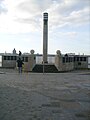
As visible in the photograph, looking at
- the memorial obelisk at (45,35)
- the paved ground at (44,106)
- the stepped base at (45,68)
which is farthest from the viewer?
the memorial obelisk at (45,35)

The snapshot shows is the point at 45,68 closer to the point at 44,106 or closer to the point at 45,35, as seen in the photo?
the point at 45,35

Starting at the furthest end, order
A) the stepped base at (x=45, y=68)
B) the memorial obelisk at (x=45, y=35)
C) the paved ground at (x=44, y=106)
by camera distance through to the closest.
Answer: the memorial obelisk at (x=45, y=35)
the stepped base at (x=45, y=68)
the paved ground at (x=44, y=106)

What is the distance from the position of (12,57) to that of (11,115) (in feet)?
90.2

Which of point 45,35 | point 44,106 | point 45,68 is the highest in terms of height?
point 45,35

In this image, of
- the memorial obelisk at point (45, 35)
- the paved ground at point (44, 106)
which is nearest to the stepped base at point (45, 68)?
the memorial obelisk at point (45, 35)

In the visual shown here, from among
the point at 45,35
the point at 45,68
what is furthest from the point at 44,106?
the point at 45,35

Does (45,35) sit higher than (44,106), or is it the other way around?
(45,35)

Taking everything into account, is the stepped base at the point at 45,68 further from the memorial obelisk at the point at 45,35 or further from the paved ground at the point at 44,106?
the paved ground at the point at 44,106

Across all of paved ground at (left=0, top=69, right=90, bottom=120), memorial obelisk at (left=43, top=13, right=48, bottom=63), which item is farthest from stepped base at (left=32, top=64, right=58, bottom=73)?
paved ground at (left=0, top=69, right=90, bottom=120)

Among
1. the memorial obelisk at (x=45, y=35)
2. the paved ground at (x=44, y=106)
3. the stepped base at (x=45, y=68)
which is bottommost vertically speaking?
the paved ground at (x=44, y=106)

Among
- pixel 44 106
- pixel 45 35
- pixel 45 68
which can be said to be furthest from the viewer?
pixel 45 35

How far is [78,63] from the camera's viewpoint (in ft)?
119

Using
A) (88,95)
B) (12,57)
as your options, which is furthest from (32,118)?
(12,57)

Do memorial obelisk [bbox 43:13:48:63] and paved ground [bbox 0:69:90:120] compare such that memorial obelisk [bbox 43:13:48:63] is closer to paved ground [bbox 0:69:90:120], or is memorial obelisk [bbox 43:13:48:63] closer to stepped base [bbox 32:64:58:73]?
stepped base [bbox 32:64:58:73]
